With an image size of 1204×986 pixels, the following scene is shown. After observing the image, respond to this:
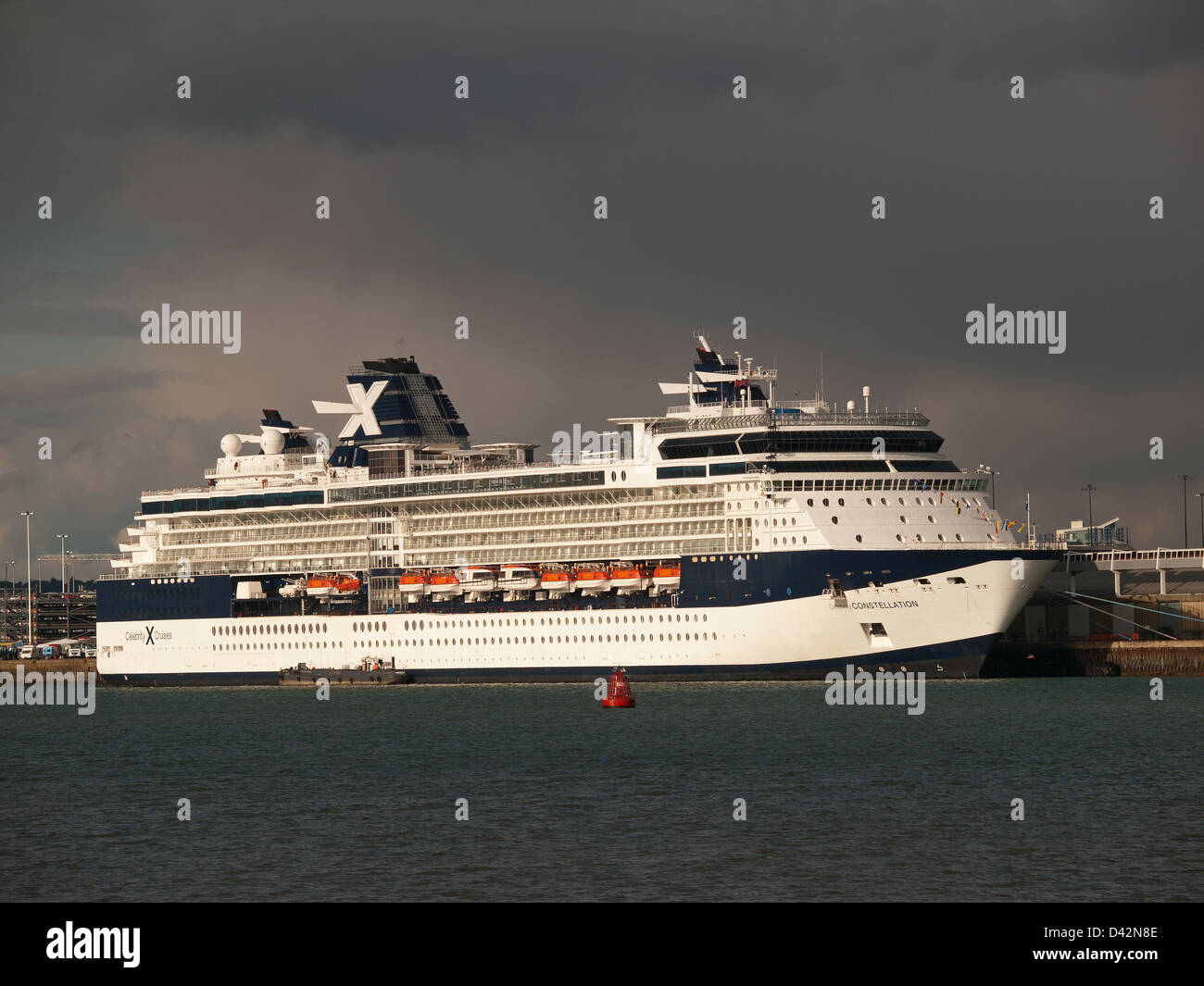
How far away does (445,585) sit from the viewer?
9462 centimetres

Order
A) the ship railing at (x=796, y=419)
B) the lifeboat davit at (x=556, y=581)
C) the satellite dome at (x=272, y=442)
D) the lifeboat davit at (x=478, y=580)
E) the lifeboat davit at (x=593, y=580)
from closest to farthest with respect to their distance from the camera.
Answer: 1. the ship railing at (x=796, y=419)
2. the lifeboat davit at (x=593, y=580)
3. the lifeboat davit at (x=556, y=581)
4. the lifeboat davit at (x=478, y=580)
5. the satellite dome at (x=272, y=442)

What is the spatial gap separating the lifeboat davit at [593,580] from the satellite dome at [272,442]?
30.0 m

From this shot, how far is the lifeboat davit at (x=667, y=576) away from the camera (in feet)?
279

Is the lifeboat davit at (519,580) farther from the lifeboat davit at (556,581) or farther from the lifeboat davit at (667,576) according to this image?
the lifeboat davit at (667,576)

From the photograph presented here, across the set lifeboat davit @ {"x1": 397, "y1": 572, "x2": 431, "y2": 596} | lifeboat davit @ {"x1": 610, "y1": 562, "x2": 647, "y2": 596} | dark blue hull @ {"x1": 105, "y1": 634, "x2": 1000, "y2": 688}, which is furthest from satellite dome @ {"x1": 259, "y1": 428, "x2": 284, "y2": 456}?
lifeboat davit @ {"x1": 610, "y1": 562, "x2": 647, "y2": 596}

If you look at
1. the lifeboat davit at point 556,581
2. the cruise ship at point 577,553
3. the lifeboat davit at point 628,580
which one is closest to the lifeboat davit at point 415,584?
the cruise ship at point 577,553

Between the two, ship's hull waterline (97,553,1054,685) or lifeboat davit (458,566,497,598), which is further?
lifeboat davit (458,566,497,598)

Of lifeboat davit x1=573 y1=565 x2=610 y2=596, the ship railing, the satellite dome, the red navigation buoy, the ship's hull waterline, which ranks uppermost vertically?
the satellite dome

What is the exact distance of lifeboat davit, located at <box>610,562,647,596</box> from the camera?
86312 mm

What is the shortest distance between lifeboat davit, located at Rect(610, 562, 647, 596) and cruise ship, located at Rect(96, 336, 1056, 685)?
0.38 ft

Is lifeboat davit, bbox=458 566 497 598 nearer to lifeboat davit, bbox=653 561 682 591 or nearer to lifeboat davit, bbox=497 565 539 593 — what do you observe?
lifeboat davit, bbox=497 565 539 593

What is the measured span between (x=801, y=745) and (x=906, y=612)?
23472 millimetres

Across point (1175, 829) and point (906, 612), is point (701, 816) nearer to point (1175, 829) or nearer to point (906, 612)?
point (1175, 829)
